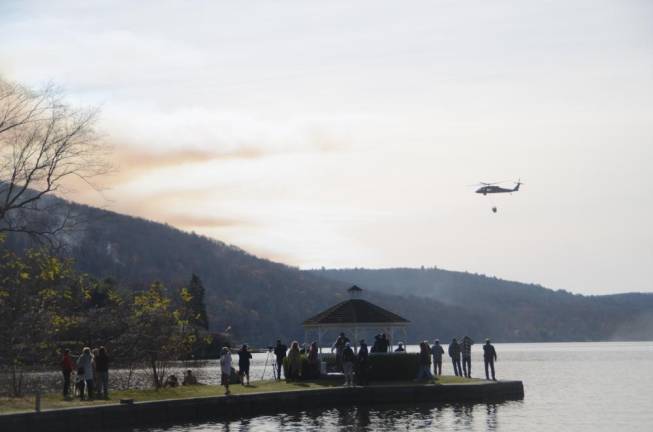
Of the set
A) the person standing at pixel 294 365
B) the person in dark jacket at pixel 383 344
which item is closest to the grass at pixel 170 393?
the person standing at pixel 294 365

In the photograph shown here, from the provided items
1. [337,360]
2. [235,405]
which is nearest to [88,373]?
[235,405]

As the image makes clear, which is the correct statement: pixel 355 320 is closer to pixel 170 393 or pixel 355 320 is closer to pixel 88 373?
pixel 170 393

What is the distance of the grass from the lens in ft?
132

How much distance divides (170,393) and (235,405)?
355 cm

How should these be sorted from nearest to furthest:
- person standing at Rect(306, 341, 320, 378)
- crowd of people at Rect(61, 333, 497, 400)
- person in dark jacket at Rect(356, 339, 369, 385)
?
crowd of people at Rect(61, 333, 497, 400) < person in dark jacket at Rect(356, 339, 369, 385) < person standing at Rect(306, 341, 320, 378)

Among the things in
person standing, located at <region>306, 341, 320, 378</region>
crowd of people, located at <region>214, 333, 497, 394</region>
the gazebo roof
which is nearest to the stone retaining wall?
crowd of people, located at <region>214, 333, 497, 394</region>

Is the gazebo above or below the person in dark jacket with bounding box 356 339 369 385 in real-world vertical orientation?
above

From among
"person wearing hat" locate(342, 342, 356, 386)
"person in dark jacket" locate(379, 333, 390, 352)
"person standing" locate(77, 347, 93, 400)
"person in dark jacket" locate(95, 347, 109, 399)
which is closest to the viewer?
"person standing" locate(77, 347, 93, 400)

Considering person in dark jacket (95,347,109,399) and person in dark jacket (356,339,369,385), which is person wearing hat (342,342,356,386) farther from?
person in dark jacket (95,347,109,399)

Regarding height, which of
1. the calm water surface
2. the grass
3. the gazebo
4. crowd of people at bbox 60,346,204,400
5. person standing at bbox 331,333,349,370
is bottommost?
the calm water surface

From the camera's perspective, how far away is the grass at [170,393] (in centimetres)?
4017

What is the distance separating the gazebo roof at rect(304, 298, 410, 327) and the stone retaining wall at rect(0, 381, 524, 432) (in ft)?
22.2

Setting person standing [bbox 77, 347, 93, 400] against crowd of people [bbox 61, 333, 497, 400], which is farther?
crowd of people [bbox 61, 333, 497, 400]

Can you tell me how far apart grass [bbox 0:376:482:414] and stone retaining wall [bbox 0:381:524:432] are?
3.58 feet
